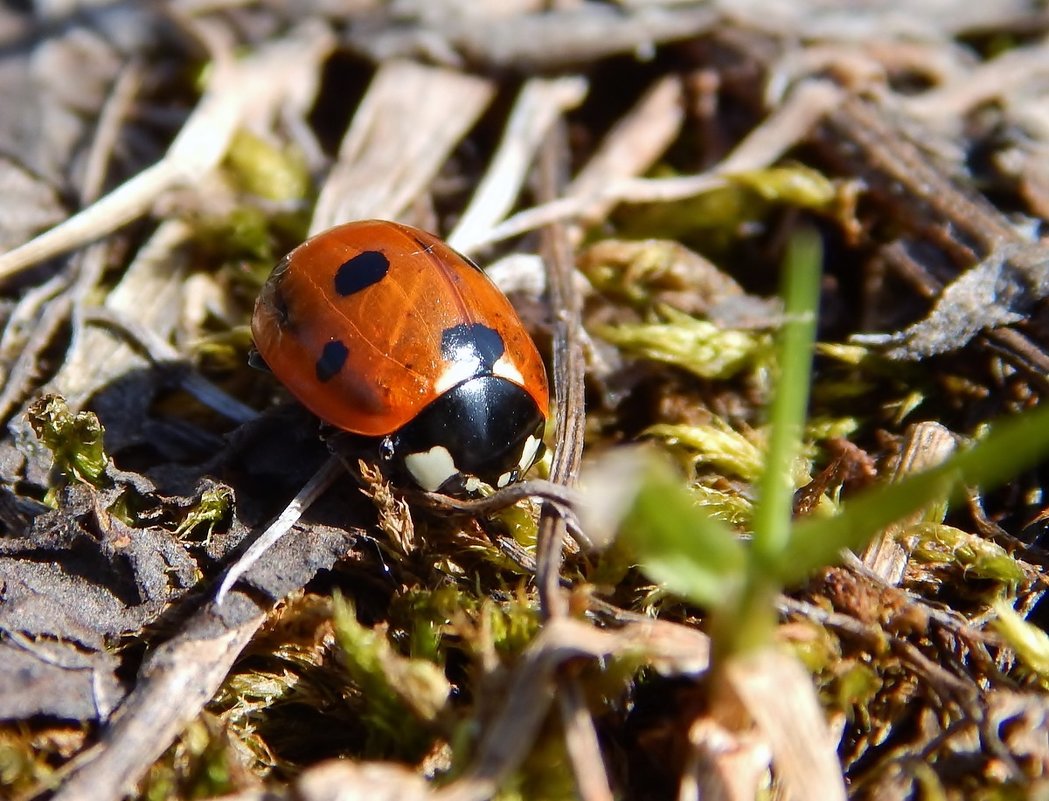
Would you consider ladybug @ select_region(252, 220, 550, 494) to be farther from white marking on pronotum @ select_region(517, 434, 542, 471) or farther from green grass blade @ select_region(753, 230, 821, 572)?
green grass blade @ select_region(753, 230, 821, 572)

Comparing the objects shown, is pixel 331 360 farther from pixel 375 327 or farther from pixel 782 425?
pixel 782 425

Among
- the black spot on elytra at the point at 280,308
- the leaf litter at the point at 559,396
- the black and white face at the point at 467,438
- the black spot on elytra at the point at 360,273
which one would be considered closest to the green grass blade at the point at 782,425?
the leaf litter at the point at 559,396

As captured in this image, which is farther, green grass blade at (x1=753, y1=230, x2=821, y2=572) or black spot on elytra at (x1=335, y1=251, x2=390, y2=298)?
black spot on elytra at (x1=335, y1=251, x2=390, y2=298)

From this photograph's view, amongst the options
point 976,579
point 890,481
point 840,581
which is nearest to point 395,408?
point 840,581

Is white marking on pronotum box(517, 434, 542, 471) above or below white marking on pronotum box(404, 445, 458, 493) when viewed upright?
below

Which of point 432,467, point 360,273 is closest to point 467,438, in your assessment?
point 432,467

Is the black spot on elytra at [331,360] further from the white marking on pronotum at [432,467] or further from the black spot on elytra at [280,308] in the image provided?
the white marking on pronotum at [432,467]

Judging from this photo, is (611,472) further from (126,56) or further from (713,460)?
(126,56)

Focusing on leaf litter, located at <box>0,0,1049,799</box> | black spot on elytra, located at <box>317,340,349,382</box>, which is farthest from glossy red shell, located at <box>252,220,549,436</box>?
leaf litter, located at <box>0,0,1049,799</box>
